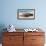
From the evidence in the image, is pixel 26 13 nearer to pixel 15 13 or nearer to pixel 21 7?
pixel 21 7

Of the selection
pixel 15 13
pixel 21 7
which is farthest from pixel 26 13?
pixel 15 13

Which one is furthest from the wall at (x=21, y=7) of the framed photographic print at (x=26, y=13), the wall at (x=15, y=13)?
the framed photographic print at (x=26, y=13)

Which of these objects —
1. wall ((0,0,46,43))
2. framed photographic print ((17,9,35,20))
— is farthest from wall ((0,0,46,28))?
framed photographic print ((17,9,35,20))

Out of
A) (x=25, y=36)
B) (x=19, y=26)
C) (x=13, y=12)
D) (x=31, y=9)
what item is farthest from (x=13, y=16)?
(x=25, y=36)

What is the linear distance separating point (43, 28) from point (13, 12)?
113 cm

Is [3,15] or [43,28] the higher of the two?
[3,15]

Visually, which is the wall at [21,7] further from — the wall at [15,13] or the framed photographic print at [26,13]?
the framed photographic print at [26,13]

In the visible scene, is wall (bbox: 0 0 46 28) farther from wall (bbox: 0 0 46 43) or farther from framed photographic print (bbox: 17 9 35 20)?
framed photographic print (bbox: 17 9 35 20)

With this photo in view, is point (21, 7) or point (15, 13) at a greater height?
point (21, 7)

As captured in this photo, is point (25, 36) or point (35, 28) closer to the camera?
point (25, 36)

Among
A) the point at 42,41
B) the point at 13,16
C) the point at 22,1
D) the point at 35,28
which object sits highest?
the point at 22,1

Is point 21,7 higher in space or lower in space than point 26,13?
higher

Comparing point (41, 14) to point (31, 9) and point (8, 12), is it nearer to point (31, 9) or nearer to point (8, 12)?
point (31, 9)

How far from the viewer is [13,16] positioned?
4.07 metres
